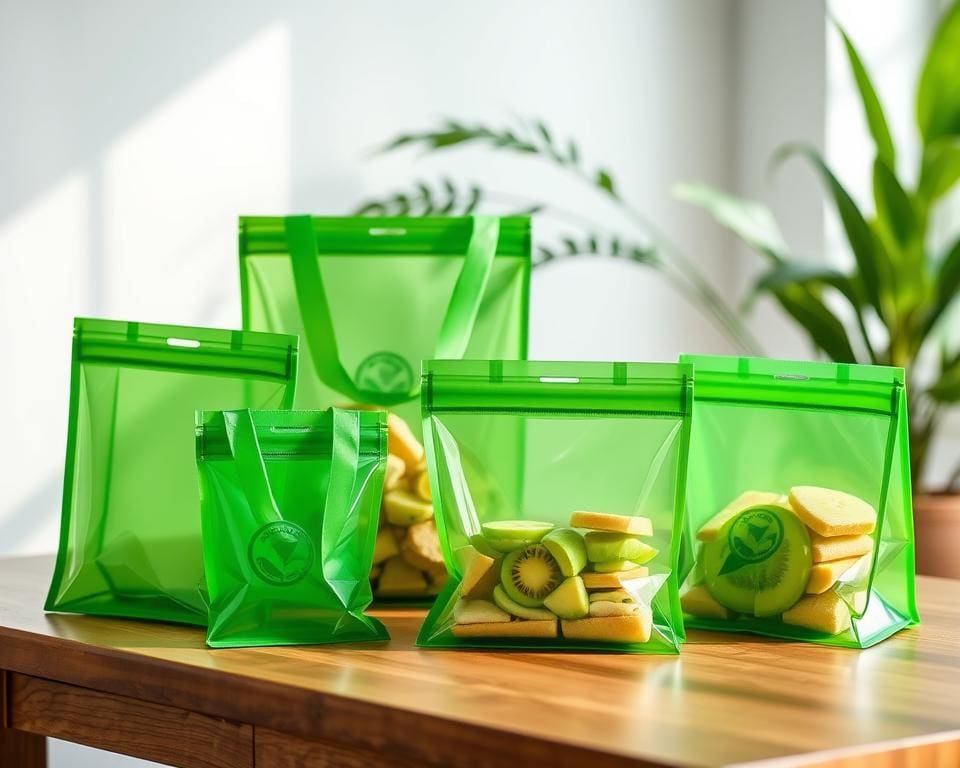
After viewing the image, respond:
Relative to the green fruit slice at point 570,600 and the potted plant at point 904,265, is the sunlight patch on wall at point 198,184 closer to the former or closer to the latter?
the potted plant at point 904,265

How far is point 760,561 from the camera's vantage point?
2.82ft

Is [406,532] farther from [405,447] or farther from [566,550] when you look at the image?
[566,550]

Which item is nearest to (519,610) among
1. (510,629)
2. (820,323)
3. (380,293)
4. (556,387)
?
(510,629)

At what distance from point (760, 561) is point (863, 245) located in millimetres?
1199

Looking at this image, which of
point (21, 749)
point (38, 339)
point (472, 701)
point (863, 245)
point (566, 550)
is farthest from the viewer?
point (863, 245)

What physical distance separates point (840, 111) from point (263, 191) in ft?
4.55

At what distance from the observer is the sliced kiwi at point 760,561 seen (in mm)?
848

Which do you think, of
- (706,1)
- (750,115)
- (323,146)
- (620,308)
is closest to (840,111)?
(750,115)

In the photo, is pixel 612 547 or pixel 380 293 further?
pixel 380 293

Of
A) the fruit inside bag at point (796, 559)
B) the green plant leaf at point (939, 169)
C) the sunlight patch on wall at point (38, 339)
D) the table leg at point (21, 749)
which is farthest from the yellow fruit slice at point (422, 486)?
the green plant leaf at point (939, 169)

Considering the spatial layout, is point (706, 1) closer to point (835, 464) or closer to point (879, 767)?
point (835, 464)

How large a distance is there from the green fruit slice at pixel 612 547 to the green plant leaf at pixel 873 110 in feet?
4.41

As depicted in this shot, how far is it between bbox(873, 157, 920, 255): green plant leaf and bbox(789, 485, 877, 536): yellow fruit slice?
1.17 meters

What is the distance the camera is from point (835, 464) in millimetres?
884
